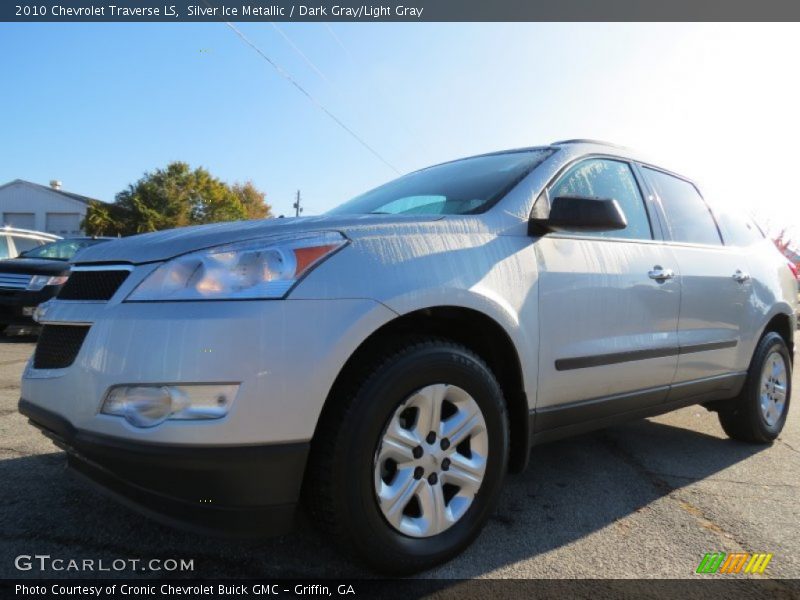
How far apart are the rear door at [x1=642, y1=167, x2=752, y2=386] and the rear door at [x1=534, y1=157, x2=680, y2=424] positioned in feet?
0.48

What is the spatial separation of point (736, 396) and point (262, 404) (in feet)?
11.1

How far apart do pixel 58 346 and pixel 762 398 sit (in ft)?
13.6

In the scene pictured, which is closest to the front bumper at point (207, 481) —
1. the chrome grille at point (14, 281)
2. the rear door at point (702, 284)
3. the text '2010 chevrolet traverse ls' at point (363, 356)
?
the text '2010 chevrolet traverse ls' at point (363, 356)

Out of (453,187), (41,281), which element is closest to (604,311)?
(453,187)

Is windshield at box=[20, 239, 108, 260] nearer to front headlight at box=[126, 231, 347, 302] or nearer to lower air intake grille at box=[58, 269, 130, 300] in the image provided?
lower air intake grille at box=[58, 269, 130, 300]

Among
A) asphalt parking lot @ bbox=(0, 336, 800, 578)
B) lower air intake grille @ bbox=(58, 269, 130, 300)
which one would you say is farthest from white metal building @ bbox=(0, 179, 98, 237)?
lower air intake grille @ bbox=(58, 269, 130, 300)

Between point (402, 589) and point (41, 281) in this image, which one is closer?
point (402, 589)

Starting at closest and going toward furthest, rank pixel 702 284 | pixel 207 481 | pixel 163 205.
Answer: pixel 207 481 < pixel 702 284 < pixel 163 205

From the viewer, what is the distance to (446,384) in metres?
2.03

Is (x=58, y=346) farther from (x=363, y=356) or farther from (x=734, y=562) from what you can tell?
(x=734, y=562)

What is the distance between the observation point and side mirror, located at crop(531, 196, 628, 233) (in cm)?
237

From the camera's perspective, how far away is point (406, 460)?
1951mm

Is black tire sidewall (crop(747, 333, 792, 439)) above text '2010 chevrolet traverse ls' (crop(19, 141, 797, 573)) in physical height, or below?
below

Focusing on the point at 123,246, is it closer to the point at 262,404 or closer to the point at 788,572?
the point at 262,404
